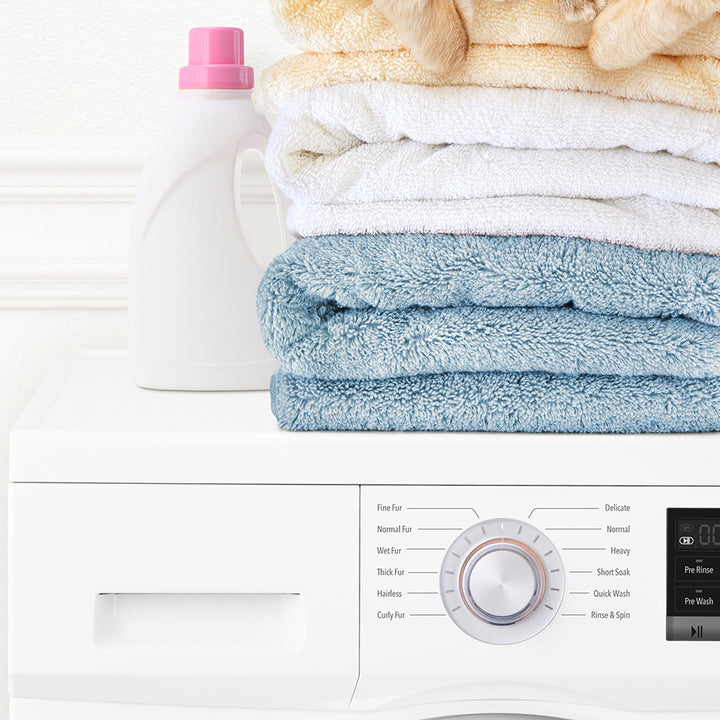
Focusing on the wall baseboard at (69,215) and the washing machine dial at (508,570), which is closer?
the washing machine dial at (508,570)

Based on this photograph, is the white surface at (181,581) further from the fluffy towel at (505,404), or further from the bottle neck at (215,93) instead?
the bottle neck at (215,93)

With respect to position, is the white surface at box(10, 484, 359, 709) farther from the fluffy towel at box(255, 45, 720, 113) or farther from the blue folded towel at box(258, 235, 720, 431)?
the fluffy towel at box(255, 45, 720, 113)

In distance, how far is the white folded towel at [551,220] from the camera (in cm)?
58

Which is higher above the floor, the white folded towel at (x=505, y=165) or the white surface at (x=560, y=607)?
the white folded towel at (x=505, y=165)

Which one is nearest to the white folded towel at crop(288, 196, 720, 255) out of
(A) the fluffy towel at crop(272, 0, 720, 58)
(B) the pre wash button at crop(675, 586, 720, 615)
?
(A) the fluffy towel at crop(272, 0, 720, 58)

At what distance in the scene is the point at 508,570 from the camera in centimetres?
57

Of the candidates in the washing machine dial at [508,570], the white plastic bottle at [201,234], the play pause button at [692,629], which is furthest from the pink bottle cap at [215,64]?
the play pause button at [692,629]

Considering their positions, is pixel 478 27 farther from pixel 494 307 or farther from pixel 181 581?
pixel 181 581

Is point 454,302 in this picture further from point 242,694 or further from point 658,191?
point 242,694

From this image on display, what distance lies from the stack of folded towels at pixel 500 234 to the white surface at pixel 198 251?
127 millimetres

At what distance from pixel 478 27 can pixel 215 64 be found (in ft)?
0.79

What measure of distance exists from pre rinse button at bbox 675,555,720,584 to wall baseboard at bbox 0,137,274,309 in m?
0.55

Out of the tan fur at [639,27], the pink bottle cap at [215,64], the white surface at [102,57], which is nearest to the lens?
the tan fur at [639,27]

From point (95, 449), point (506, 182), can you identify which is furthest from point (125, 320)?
point (506, 182)
